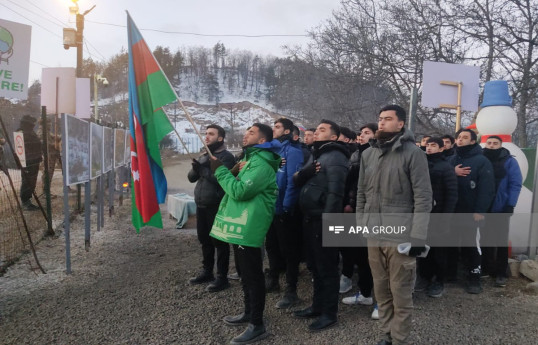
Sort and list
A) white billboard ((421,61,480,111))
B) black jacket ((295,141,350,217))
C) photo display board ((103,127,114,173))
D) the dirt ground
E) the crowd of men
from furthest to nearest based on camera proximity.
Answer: photo display board ((103,127,114,173)), white billboard ((421,61,480,111)), black jacket ((295,141,350,217)), the dirt ground, the crowd of men

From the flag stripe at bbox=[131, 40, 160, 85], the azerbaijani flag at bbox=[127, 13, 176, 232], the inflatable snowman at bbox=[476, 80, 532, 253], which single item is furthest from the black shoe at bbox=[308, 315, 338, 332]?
the inflatable snowman at bbox=[476, 80, 532, 253]

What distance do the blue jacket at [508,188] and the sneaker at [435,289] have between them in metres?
1.23

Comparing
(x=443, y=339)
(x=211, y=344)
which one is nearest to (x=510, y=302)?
(x=443, y=339)

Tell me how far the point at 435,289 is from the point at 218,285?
2520mm

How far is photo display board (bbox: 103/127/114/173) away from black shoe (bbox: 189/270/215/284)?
3.44 meters

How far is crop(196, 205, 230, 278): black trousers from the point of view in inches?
171

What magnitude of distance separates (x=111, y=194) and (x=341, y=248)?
5.82m

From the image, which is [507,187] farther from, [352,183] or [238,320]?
[238,320]

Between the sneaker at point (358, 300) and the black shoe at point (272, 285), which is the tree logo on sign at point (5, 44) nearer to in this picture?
the black shoe at point (272, 285)

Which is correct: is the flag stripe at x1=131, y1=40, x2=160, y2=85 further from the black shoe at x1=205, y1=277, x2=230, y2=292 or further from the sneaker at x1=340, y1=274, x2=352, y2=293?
the sneaker at x1=340, y1=274, x2=352, y2=293

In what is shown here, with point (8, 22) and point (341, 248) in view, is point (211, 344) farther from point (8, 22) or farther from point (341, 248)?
point (8, 22)

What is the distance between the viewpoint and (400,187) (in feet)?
9.46

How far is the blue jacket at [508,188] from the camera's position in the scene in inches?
185

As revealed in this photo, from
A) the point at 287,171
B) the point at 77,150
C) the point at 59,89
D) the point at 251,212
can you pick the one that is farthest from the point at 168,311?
the point at 59,89
